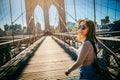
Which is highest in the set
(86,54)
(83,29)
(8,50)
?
(83,29)

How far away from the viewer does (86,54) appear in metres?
2.12

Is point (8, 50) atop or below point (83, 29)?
below

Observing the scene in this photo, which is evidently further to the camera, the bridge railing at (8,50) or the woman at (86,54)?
the bridge railing at (8,50)

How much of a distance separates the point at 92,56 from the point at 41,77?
7.50 ft

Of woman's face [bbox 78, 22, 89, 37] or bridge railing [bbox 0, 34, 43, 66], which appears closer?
woman's face [bbox 78, 22, 89, 37]

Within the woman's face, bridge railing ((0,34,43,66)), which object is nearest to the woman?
the woman's face

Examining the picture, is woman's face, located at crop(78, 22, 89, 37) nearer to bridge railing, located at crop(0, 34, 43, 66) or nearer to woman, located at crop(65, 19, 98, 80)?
woman, located at crop(65, 19, 98, 80)

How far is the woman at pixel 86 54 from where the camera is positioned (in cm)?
212

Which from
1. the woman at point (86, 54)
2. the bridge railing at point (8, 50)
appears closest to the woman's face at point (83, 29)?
the woman at point (86, 54)

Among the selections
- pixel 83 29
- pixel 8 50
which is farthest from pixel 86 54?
pixel 8 50

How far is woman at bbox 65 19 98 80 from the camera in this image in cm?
212

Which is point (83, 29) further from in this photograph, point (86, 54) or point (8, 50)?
point (8, 50)

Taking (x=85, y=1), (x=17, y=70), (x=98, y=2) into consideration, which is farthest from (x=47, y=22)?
(x=17, y=70)

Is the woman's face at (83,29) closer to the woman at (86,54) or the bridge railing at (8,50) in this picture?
the woman at (86,54)
